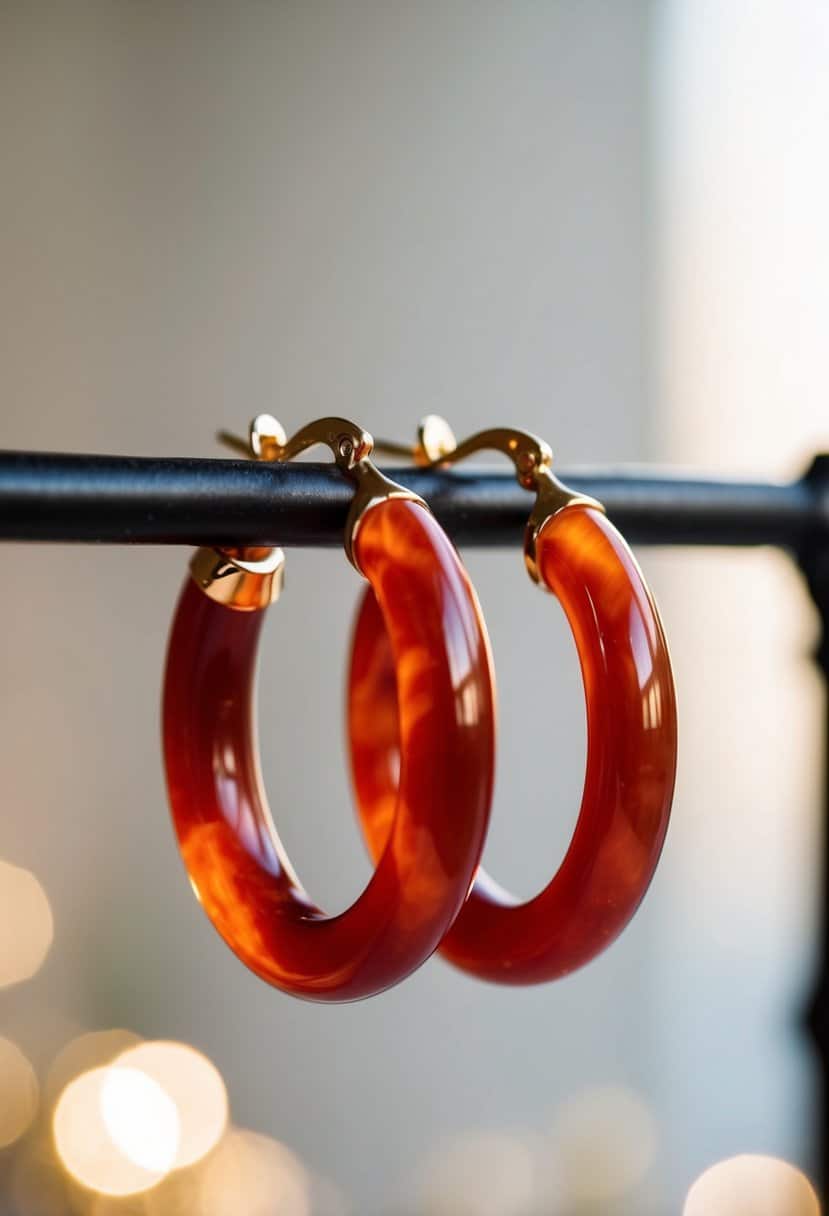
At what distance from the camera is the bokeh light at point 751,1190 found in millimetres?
1192

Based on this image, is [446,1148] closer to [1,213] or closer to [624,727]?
[1,213]

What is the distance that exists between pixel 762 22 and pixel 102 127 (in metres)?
0.64

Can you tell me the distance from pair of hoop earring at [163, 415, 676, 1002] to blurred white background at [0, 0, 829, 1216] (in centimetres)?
69

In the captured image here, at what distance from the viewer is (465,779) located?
0.23m

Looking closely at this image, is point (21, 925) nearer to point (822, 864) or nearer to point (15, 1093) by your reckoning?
point (15, 1093)

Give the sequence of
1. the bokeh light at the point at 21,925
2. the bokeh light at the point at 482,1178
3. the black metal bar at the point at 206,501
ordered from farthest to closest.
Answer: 1. the bokeh light at the point at 482,1178
2. the bokeh light at the point at 21,925
3. the black metal bar at the point at 206,501

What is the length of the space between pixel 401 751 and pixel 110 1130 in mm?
894

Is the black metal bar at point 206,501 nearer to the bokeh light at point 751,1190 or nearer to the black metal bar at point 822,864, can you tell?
the black metal bar at point 822,864

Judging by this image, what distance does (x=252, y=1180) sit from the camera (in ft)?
3.45

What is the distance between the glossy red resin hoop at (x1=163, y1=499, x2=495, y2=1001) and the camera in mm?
229

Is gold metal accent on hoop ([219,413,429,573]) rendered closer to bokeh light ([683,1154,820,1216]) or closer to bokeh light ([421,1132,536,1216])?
bokeh light ([421,1132,536,1216])

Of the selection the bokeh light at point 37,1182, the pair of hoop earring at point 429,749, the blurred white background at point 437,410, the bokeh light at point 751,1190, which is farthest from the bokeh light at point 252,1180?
the pair of hoop earring at point 429,749

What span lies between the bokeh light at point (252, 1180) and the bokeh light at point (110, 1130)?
0.14 feet

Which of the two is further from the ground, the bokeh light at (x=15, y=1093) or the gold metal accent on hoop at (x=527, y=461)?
the gold metal accent on hoop at (x=527, y=461)
